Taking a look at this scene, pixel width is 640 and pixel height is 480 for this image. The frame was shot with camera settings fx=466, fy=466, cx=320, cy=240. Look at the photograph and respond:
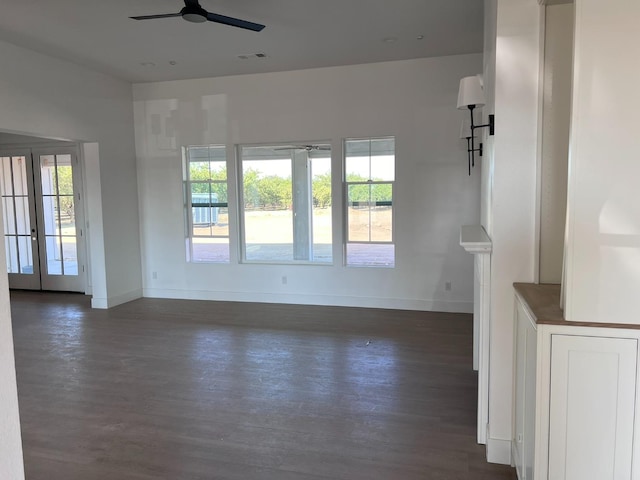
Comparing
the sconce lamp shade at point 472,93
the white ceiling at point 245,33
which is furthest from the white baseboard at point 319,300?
the sconce lamp shade at point 472,93

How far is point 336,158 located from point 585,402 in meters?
4.72

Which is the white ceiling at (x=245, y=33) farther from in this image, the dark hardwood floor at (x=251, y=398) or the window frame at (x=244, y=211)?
the dark hardwood floor at (x=251, y=398)

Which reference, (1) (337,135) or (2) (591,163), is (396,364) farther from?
(1) (337,135)

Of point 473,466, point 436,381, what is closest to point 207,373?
point 436,381

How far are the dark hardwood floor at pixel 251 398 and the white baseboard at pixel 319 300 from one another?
0.24 metres

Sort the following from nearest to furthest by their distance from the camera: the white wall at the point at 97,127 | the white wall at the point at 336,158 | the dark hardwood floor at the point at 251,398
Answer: the dark hardwood floor at the point at 251,398 → the white wall at the point at 97,127 → the white wall at the point at 336,158

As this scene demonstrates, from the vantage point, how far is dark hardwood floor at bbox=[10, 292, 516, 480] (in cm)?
262

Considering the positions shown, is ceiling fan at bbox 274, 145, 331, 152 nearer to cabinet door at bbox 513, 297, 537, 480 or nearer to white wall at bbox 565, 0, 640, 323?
cabinet door at bbox 513, 297, 537, 480

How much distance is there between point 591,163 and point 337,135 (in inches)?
179

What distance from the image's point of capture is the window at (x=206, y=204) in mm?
6699

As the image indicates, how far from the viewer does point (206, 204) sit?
681 centimetres

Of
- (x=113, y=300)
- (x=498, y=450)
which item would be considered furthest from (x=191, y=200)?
(x=498, y=450)

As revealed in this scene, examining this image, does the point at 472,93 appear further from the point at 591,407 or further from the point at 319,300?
the point at 319,300

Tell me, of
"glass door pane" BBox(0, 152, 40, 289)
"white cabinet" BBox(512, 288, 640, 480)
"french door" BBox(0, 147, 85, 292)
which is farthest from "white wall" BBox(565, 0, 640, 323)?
"glass door pane" BBox(0, 152, 40, 289)
